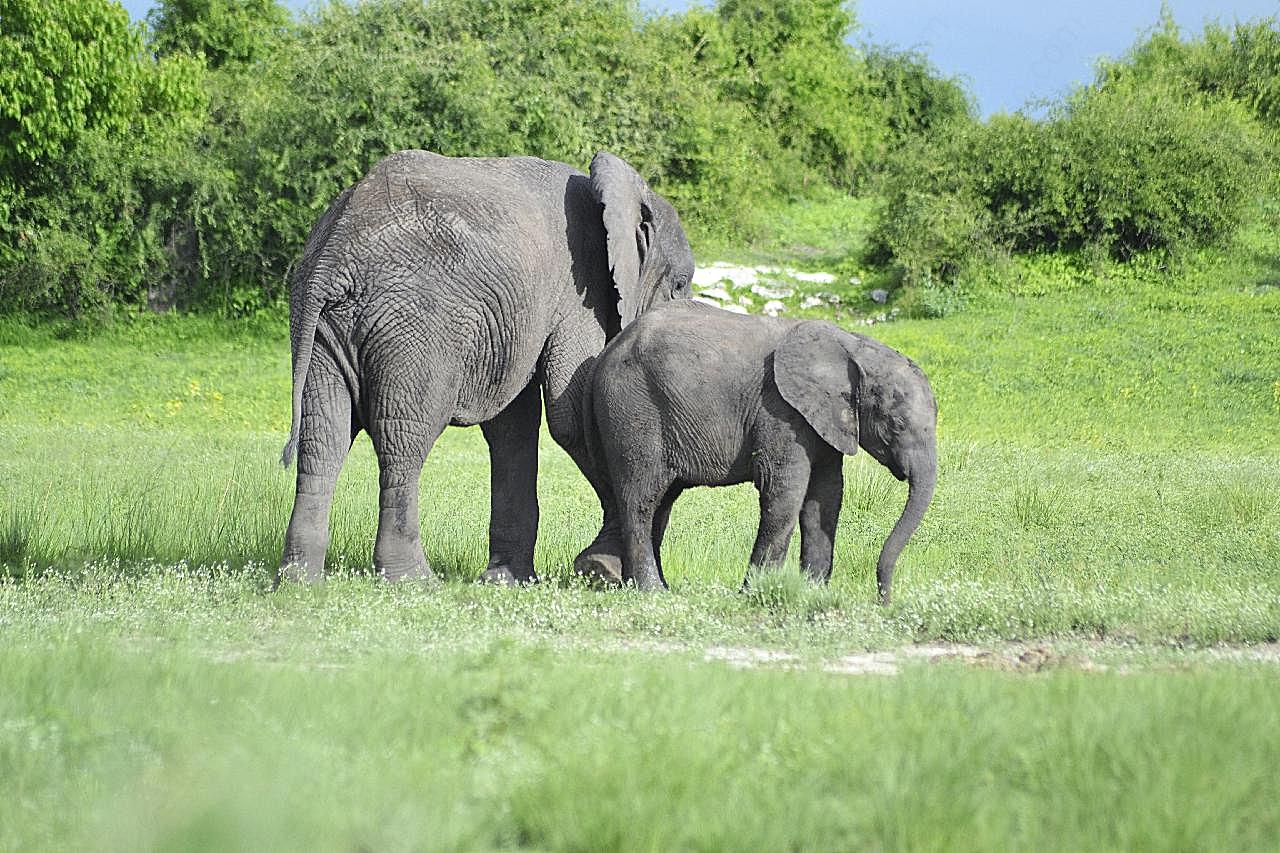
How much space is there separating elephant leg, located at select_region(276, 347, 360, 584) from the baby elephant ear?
8.59ft

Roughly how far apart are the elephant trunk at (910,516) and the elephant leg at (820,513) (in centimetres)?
50

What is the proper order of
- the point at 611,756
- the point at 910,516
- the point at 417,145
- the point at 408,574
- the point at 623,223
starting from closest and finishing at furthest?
the point at 611,756 → the point at 910,516 → the point at 408,574 → the point at 623,223 → the point at 417,145

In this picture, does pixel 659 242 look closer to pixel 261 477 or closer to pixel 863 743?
pixel 261 477

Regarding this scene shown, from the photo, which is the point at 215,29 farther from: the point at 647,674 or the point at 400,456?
the point at 647,674

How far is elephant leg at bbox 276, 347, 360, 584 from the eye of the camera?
359 inches

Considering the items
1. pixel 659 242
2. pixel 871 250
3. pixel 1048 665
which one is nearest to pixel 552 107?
pixel 871 250

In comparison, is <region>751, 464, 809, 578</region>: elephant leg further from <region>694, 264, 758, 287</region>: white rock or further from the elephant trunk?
<region>694, 264, 758, 287</region>: white rock

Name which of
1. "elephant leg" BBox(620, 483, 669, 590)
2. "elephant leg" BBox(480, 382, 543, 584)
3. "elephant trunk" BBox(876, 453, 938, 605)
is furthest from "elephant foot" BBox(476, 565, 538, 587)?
"elephant trunk" BBox(876, 453, 938, 605)

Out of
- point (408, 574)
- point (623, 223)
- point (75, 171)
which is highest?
point (75, 171)

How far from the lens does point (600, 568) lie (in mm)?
9984

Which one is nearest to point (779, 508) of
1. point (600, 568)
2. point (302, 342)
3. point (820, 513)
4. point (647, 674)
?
point (820, 513)

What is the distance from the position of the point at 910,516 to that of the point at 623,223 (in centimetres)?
263

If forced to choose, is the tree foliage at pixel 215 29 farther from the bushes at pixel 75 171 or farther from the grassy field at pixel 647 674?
the grassy field at pixel 647 674

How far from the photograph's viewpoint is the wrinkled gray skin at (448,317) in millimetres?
9164
